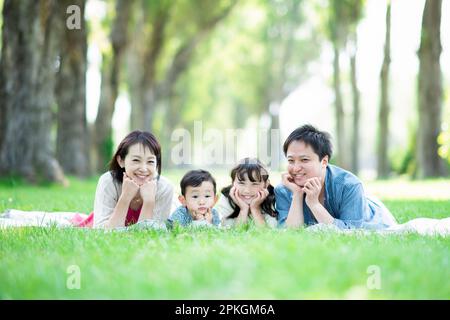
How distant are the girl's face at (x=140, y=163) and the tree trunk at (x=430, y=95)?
16.9 m

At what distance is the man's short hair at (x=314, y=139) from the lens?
7598mm

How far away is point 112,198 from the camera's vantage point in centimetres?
797

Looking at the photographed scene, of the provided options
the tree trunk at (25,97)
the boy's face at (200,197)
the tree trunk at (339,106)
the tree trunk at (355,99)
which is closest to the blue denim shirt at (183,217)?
the boy's face at (200,197)

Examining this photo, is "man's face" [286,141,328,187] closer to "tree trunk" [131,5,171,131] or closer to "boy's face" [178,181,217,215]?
"boy's face" [178,181,217,215]

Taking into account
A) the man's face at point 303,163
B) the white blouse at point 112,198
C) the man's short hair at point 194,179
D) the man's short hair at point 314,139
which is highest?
the man's short hair at point 314,139

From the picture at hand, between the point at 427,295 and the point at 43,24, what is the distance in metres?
14.9

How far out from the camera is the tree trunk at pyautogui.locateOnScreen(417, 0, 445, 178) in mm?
22766

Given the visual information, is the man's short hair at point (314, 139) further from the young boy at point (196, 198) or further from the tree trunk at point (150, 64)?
the tree trunk at point (150, 64)

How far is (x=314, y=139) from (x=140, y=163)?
1.92 m

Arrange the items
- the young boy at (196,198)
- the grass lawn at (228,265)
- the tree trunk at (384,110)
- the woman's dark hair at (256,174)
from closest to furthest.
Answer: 1. the grass lawn at (228,265)
2. the young boy at (196,198)
3. the woman's dark hair at (256,174)
4. the tree trunk at (384,110)

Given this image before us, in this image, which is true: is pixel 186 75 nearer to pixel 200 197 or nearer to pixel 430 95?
pixel 430 95

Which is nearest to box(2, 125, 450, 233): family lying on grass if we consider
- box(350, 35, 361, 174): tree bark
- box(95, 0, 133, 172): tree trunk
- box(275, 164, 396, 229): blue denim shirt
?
A: box(275, 164, 396, 229): blue denim shirt

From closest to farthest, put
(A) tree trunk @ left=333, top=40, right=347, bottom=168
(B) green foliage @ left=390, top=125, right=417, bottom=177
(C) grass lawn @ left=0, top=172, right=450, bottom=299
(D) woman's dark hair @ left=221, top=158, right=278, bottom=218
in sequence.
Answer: (C) grass lawn @ left=0, top=172, right=450, bottom=299, (D) woman's dark hair @ left=221, top=158, right=278, bottom=218, (B) green foliage @ left=390, top=125, right=417, bottom=177, (A) tree trunk @ left=333, top=40, right=347, bottom=168

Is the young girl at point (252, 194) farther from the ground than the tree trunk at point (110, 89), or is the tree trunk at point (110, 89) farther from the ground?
the tree trunk at point (110, 89)
